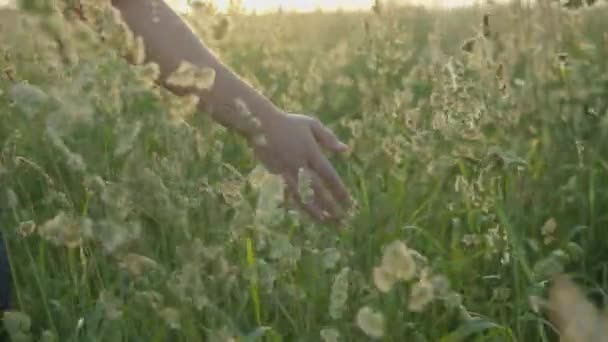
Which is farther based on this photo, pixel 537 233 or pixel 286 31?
pixel 286 31

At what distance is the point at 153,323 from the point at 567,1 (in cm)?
120

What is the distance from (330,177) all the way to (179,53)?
1.24ft

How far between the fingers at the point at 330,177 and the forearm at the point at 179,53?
0.38 ft

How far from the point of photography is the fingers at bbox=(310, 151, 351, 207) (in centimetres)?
150

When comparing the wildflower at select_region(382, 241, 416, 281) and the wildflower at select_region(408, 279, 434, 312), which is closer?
the wildflower at select_region(382, 241, 416, 281)

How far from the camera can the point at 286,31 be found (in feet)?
11.3

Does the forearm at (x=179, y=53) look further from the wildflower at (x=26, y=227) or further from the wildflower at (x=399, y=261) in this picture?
the wildflower at (x=399, y=261)

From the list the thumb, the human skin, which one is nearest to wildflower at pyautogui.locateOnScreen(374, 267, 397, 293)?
the human skin

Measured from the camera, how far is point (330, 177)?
4.93ft

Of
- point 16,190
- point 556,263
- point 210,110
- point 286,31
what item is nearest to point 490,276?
point 556,263

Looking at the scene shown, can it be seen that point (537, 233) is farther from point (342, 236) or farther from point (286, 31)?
point (286, 31)

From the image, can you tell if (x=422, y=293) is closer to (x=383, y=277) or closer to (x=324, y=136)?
(x=383, y=277)

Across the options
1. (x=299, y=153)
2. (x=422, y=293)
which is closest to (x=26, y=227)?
(x=299, y=153)

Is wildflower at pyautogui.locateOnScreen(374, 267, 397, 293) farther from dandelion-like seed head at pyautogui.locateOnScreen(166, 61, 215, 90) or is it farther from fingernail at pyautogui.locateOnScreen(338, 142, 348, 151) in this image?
fingernail at pyautogui.locateOnScreen(338, 142, 348, 151)
